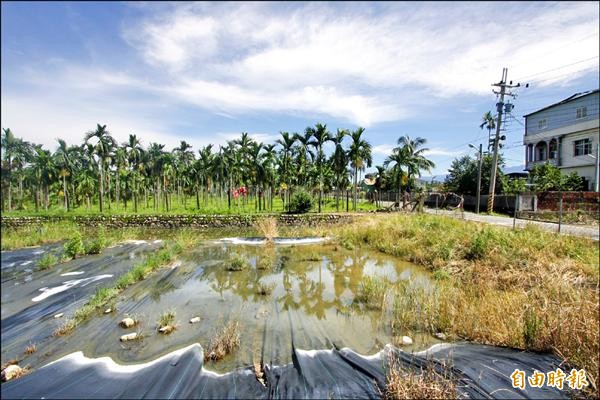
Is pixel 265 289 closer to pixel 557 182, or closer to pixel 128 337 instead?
pixel 128 337

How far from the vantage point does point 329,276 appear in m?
12.1

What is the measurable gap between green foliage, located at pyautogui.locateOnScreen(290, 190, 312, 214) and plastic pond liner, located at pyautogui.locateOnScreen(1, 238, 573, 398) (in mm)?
19239

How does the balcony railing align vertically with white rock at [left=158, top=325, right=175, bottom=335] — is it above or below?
above

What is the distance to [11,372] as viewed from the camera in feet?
16.7

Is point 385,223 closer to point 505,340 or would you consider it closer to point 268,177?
point 505,340

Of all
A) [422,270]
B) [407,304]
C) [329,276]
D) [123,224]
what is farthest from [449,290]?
[123,224]

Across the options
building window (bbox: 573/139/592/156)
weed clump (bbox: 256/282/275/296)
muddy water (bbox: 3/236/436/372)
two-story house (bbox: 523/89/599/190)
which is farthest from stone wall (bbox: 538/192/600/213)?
weed clump (bbox: 256/282/275/296)

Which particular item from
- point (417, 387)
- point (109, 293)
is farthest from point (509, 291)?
point (109, 293)

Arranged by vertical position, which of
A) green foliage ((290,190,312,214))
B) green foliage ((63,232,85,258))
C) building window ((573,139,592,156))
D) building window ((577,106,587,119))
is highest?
building window ((577,106,587,119))

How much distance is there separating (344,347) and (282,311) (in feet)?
7.97

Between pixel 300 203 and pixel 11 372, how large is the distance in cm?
2655

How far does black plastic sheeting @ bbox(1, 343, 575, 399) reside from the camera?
482 cm

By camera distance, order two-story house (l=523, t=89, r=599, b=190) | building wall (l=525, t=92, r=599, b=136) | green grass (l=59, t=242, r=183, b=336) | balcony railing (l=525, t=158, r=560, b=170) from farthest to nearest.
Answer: balcony railing (l=525, t=158, r=560, b=170) < building wall (l=525, t=92, r=599, b=136) < two-story house (l=523, t=89, r=599, b=190) < green grass (l=59, t=242, r=183, b=336)

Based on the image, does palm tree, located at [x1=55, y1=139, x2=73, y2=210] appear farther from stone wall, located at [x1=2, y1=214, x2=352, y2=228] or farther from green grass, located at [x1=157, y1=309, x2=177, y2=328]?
green grass, located at [x1=157, y1=309, x2=177, y2=328]
